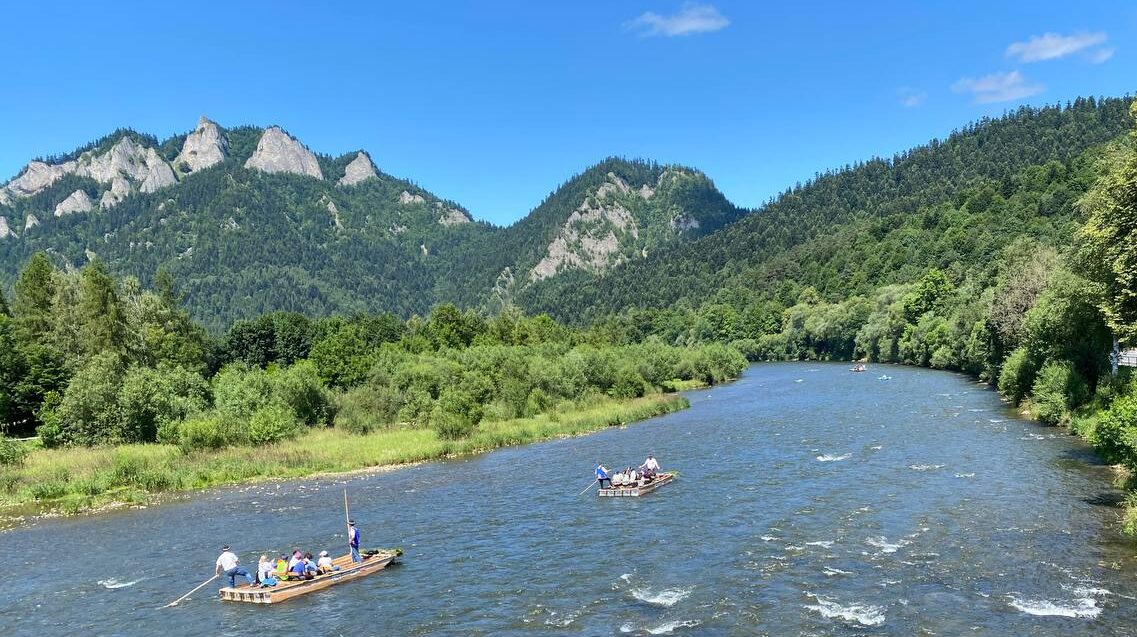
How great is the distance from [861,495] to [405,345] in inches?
4282

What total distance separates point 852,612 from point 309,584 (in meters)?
25.6

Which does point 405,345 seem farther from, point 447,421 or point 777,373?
point 777,373

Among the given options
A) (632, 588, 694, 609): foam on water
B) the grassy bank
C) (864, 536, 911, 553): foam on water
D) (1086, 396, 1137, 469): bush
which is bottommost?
(632, 588, 694, 609): foam on water

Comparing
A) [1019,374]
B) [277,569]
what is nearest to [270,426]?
[277,569]

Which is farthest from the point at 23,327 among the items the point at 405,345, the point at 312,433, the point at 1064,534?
the point at 1064,534

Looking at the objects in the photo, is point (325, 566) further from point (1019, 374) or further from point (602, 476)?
point (1019, 374)

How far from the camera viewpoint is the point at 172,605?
A: 3606 centimetres

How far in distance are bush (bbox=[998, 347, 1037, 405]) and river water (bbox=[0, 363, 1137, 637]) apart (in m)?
12.9

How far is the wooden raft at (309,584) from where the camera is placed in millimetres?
36875

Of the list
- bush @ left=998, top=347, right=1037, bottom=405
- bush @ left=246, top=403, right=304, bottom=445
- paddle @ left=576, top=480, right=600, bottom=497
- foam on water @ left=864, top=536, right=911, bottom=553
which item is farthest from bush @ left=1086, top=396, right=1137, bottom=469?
bush @ left=246, top=403, right=304, bottom=445

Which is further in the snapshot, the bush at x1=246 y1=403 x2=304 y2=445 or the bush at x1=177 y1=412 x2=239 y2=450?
the bush at x1=246 y1=403 x2=304 y2=445

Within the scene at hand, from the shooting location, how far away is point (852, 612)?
30234 mm

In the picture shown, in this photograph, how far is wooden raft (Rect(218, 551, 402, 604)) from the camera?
36875mm

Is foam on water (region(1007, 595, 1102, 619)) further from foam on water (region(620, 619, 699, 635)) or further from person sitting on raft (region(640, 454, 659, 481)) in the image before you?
person sitting on raft (region(640, 454, 659, 481))
